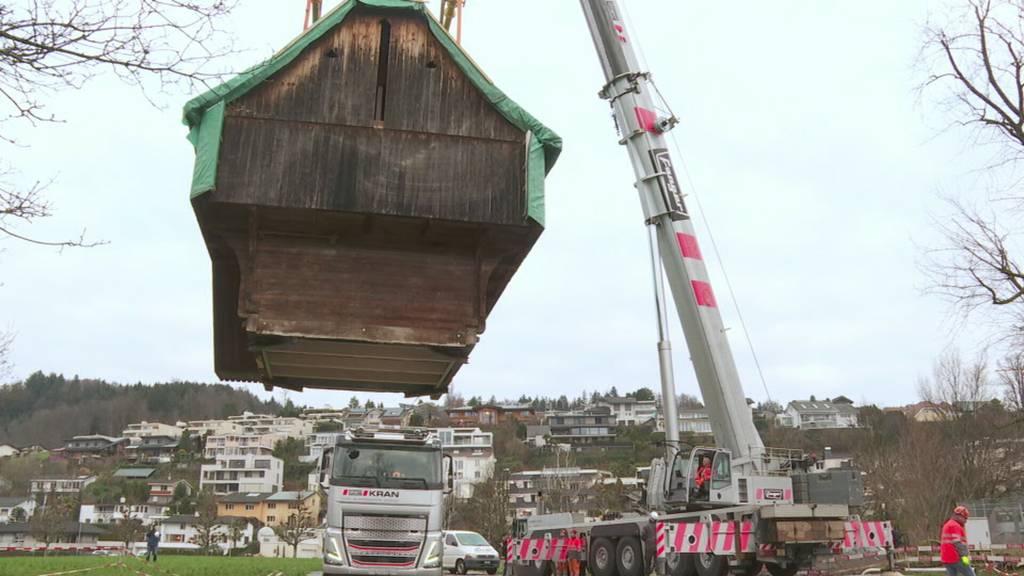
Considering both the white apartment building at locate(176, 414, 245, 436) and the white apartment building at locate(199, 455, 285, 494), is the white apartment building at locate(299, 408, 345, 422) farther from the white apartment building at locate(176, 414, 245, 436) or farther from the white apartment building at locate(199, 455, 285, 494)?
the white apartment building at locate(199, 455, 285, 494)

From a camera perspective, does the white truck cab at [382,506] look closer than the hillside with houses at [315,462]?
Yes

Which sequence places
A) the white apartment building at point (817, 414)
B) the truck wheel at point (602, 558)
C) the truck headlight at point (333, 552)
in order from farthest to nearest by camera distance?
the white apartment building at point (817, 414), the truck wheel at point (602, 558), the truck headlight at point (333, 552)

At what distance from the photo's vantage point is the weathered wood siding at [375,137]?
7.80 meters

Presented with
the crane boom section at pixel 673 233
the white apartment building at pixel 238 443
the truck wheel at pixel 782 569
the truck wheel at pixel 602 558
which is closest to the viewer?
the truck wheel at pixel 782 569

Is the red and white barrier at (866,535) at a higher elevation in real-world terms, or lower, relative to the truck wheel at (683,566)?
higher

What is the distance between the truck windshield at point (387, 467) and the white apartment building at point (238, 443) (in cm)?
12356

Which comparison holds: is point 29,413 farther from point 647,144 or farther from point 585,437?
point 647,144

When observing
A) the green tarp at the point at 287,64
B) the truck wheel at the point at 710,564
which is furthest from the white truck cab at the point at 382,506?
the green tarp at the point at 287,64

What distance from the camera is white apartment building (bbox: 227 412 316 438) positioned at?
483ft

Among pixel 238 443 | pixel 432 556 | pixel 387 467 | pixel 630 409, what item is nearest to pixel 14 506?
pixel 238 443

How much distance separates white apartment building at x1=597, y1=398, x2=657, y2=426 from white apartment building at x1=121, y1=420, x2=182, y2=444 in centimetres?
7989

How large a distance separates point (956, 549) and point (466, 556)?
46.9 feet

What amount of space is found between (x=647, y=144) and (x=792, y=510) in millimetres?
6456

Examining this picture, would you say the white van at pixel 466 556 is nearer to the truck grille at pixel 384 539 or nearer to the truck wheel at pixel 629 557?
the truck wheel at pixel 629 557
